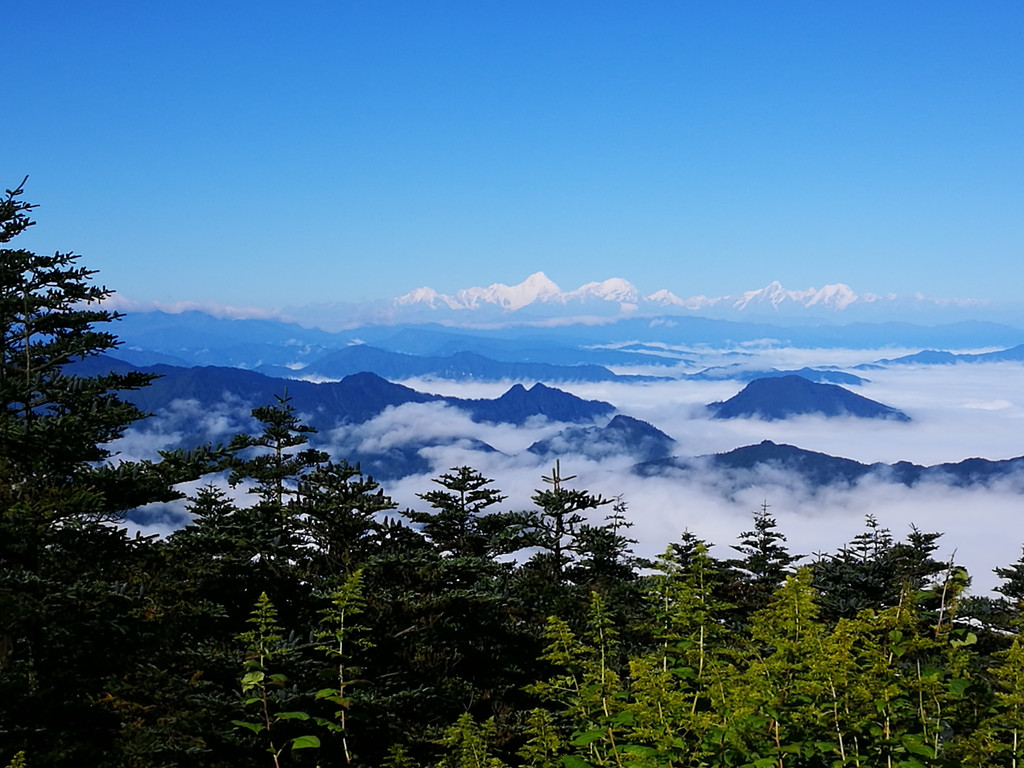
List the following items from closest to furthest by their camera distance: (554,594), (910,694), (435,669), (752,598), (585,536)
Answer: (910,694) < (435,669) < (554,594) < (585,536) < (752,598)

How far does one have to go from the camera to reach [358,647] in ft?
35.3

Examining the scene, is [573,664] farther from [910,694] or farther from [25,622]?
[25,622]

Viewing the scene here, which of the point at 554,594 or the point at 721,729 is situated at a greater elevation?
the point at 721,729

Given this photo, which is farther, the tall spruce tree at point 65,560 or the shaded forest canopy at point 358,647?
the tall spruce tree at point 65,560

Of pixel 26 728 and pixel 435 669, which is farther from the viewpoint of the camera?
pixel 435 669

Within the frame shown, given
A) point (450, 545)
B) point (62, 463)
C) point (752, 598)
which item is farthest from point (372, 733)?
point (752, 598)

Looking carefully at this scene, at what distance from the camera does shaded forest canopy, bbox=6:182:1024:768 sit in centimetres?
509

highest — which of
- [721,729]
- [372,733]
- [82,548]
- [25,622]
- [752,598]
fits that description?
[721,729]

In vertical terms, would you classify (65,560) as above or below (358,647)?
above

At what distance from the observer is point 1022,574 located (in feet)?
118

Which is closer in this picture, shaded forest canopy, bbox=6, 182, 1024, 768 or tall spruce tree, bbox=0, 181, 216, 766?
shaded forest canopy, bbox=6, 182, 1024, 768

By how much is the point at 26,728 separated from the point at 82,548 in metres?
2.44

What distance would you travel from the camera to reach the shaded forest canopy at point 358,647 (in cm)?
509

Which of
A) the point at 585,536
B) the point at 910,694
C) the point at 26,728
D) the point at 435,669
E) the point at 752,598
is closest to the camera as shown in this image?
the point at 910,694
